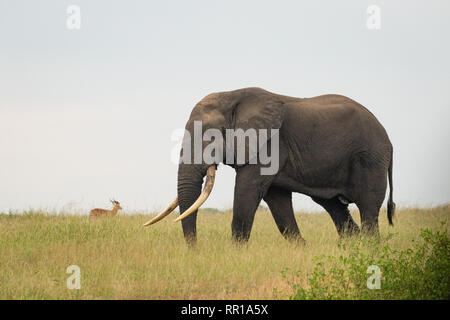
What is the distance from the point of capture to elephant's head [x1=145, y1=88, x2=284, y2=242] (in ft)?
39.5

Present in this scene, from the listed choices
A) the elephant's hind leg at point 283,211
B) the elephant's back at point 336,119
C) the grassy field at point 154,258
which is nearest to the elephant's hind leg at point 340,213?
the grassy field at point 154,258

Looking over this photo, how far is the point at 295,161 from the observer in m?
12.8

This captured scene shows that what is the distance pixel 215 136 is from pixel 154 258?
2.40 m

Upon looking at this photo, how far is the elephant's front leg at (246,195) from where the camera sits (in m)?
12.2

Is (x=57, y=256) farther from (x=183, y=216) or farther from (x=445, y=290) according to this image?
(x=445, y=290)

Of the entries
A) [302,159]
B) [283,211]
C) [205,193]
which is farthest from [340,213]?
[205,193]

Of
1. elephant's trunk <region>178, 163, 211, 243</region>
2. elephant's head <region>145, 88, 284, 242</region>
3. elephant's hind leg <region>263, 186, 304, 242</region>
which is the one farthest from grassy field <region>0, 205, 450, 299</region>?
elephant's head <region>145, 88, 284, 242</region>

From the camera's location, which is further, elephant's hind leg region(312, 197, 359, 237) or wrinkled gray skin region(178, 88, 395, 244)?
elephant's hind leg region(312, 197, 359, 237)

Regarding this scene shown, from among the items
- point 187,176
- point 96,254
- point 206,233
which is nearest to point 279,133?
point 187,176

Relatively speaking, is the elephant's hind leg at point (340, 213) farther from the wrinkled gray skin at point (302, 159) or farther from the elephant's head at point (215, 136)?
the elephant's head at point (215, 136)

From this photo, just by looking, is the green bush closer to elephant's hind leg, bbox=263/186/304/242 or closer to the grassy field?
the grassy field

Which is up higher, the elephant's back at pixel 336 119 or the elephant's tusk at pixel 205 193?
the elephant's back at pixel 336 119

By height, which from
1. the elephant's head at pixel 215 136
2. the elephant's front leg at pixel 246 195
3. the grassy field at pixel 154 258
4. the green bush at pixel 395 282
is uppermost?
the elephant's head at pixel 215 136

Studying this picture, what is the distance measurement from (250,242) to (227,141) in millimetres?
2183
